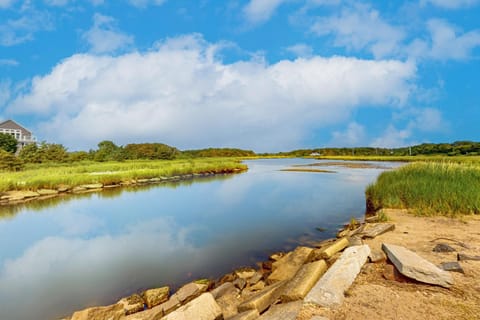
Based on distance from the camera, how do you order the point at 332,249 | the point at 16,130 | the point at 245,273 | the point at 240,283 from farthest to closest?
the point at 16,130, the point at 245,273, the point at 240,283, the point at 332,249

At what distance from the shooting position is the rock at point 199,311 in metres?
3.11

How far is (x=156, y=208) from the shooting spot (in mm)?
12836

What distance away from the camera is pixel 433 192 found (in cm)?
824

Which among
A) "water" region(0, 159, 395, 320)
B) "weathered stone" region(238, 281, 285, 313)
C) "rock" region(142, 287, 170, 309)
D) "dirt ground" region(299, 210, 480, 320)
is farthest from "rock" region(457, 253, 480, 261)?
"rock" region(142, 287, 170, 309)

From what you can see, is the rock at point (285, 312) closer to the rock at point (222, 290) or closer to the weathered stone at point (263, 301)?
the weathered stone at point (263, 301)

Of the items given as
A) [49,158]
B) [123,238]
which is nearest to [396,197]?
[123,238]

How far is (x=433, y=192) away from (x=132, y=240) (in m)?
9.84

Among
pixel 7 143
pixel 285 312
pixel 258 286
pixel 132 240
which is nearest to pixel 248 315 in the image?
pixel 285 312

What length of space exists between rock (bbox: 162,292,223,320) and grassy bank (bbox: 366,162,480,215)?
278 inches

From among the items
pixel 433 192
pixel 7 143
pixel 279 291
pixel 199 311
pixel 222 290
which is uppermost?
pixel 7 143

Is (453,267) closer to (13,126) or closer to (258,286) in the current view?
(258,286)

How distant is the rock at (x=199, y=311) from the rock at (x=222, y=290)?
90 centimetres

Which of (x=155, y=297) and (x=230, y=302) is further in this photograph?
(x=155, y=297)

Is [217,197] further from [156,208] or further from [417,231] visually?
[417,231]
